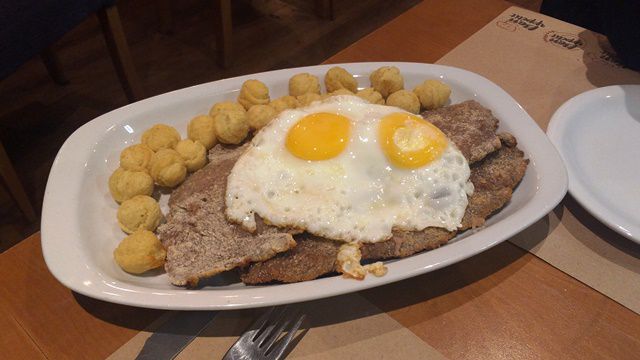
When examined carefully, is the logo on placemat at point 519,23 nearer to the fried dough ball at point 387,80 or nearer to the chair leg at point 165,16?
the fried dough ball at point 387,80

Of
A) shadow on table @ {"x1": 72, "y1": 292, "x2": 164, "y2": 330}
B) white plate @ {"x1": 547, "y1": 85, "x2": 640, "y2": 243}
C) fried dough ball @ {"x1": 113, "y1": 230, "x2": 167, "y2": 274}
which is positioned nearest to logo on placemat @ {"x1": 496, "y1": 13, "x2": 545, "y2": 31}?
white plate @ {"x1": 547, "y1": 85, "x2": 640, "y2": 243}

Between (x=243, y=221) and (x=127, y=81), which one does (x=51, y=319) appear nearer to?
(x=243, y=221)

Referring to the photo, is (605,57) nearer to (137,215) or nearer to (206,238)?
(206,238)

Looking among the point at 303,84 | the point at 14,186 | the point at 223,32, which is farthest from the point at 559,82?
the point at 14,186

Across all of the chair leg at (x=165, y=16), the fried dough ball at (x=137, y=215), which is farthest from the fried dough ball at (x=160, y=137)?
the chair leg at (x=165, y=16)

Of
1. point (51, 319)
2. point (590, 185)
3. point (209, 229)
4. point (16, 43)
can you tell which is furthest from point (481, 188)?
point (16, 43)

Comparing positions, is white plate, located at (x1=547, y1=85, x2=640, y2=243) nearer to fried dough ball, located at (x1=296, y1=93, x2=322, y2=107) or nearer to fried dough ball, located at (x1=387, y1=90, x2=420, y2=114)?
fried dough ball, located at (x1=387, y1=90, x2=420, y2=114)
